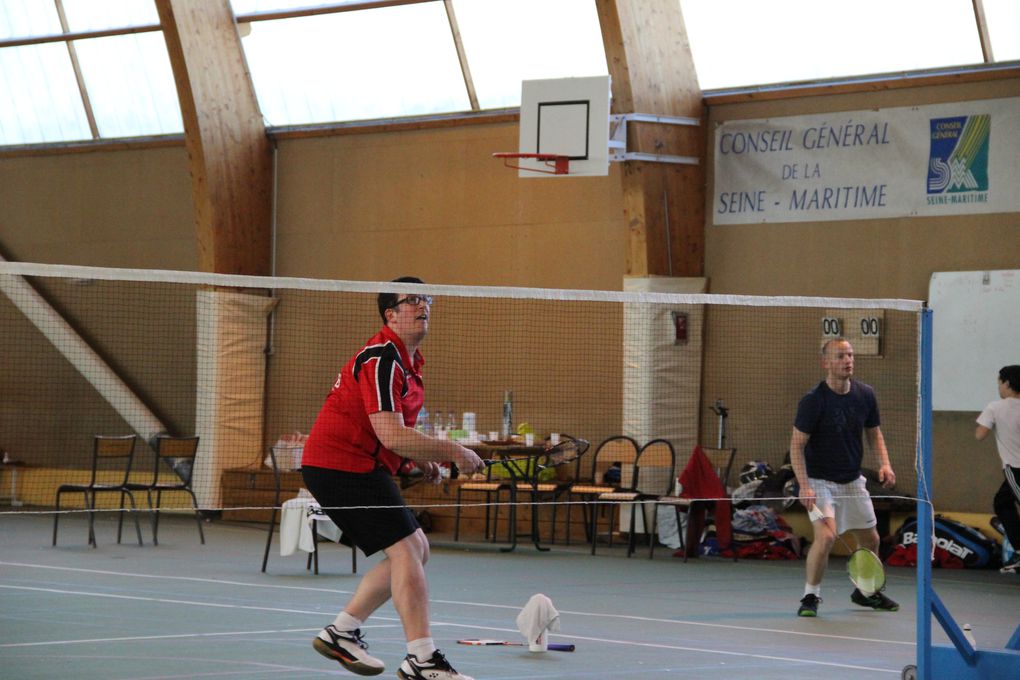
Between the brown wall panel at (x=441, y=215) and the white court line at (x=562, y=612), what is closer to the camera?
the white court line at (x=562, y=612)

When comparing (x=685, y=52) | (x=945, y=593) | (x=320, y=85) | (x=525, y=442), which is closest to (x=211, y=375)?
(x=320, y=85)

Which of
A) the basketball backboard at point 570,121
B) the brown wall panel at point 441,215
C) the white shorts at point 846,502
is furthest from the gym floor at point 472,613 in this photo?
the basketball backboard at point 570,121

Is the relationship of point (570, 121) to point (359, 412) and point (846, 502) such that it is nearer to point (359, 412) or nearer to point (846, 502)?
point (846, 502)

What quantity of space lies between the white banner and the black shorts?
867cm

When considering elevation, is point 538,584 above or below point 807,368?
below

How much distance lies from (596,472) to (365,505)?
8.88 metres

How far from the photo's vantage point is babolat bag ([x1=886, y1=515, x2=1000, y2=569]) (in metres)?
12.3

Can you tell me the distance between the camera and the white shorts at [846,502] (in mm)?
8789

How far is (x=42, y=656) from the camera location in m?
6.91

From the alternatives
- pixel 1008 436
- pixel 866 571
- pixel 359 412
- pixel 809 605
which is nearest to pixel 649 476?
pixel 1008 436

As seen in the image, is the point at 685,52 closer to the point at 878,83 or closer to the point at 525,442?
the point at 878,83

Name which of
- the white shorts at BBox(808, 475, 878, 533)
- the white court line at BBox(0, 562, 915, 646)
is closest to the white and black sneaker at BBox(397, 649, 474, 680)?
the white court line at BBox(0, 562, 915, 646)

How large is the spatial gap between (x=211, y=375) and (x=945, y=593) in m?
9.24

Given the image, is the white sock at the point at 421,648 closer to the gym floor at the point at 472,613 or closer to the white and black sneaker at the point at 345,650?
the white and black sneaker at the point at 345,650
